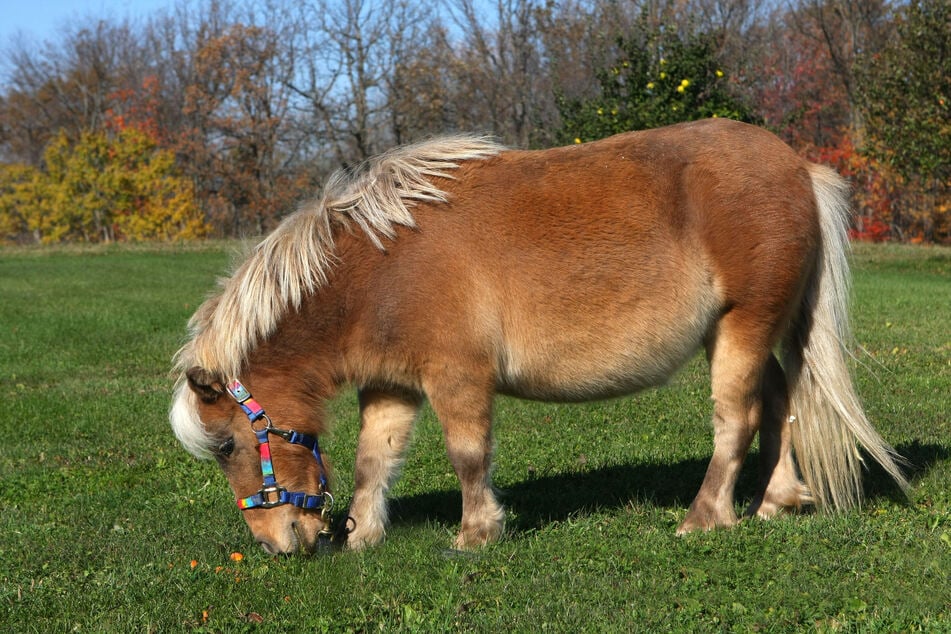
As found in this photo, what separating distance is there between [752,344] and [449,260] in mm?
1595

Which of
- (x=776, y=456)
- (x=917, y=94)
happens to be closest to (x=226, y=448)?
(x=776, y=456)

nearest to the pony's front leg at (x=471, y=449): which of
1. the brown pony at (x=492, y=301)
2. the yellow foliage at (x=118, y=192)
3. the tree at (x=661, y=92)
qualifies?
the brown pony at (x=492, y=301)

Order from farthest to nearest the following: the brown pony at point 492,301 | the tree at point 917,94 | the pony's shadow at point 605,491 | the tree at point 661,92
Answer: the tree at point 917,94
the tree at point 661,92
the pony's shadow at point 605,491
the brown pony at point 492,301

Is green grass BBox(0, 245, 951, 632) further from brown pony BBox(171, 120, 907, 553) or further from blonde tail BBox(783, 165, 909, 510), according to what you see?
brown pony BBox(171, 120, 907, 553)

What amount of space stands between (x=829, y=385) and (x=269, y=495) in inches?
117

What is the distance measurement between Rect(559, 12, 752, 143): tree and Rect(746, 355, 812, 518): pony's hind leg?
11272 millimetres

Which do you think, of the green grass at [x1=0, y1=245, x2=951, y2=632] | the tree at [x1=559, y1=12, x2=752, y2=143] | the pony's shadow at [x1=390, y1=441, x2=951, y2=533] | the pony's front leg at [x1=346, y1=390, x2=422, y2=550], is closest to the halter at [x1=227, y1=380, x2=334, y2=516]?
the green grass at [x1=0, y1=245, x2=951, y2=632]

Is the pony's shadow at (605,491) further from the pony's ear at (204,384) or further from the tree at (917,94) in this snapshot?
the tree at (917,94)

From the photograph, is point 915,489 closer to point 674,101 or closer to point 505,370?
point 505,370

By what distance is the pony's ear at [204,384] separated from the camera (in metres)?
4.45

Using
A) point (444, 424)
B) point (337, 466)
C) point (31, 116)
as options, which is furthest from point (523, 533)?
point (31, 116)

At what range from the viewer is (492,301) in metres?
4.58

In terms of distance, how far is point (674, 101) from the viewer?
16.4 meters

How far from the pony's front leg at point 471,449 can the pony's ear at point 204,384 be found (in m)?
1.01
